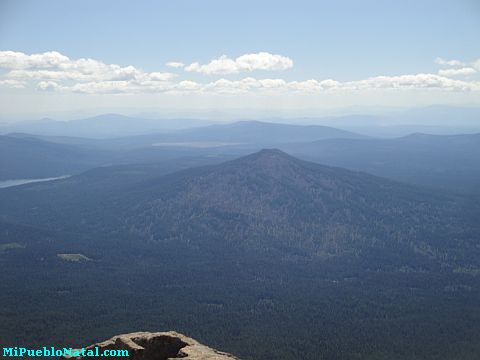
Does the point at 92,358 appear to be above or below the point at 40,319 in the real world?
above

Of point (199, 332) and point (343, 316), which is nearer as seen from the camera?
point (199, 332)

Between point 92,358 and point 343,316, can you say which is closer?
point 92,358

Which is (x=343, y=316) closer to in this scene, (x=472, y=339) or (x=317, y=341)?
(x=317, y=341)

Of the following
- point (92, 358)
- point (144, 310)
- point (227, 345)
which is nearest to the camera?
point (92, 358)

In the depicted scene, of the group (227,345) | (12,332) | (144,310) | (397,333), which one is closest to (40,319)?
(12,332)

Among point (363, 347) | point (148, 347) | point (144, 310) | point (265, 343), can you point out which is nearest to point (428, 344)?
point (363, 347)

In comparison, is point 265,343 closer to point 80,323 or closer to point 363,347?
point 363,347

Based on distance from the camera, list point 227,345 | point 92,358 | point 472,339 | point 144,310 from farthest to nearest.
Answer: point 144,310 < point 472,339 < point 227,345 < point 92,358

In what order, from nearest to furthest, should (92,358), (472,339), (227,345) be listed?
(92,358)
(227,345)
(472,339)

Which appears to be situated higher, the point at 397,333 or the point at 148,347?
the point at 148,347
